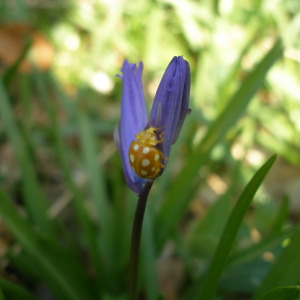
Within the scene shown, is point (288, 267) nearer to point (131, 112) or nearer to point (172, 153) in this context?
point (131, 112)

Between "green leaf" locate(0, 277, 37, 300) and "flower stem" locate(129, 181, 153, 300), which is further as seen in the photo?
"green leaf" locate(0, 277, 37, 300)

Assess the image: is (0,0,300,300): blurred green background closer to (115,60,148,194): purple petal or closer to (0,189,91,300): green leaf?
(0,189,91,300): green leaf

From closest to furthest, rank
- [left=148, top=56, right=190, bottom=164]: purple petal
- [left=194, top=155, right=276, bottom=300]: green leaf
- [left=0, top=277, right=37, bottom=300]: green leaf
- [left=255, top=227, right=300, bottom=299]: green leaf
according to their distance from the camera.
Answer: [left=148, top=56, right=190, bottom=164]: purple petal, [left=194, top=155, right=276, bottom=300]: green leaf, [left=255, top=227, right=300, bottom=299]: green leaf, [left=0, top=277, right=37, bottom=300]: green leaf

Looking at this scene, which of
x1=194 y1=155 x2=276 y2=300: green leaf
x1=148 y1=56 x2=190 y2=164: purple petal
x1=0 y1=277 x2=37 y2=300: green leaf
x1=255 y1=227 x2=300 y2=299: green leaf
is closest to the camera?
x1=148 y1=56 x2=190 y2=164: purple petal

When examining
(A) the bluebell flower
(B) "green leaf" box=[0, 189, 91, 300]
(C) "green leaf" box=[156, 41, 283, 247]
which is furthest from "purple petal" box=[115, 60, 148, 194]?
(C) "green leaf" box=[156, 41, 283, 247]

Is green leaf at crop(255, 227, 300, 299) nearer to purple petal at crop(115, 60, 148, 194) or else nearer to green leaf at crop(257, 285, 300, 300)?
green leaf at crop(257, 285, 300, 300)

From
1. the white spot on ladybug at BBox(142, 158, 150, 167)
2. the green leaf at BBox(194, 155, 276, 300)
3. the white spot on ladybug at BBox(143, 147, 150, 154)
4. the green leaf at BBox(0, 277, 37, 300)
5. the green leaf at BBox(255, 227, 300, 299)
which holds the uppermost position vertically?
the white spot on ladybug at BBox(143, 147, 150, 154)

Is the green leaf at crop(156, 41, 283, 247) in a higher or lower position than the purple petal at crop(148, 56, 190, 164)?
lower
